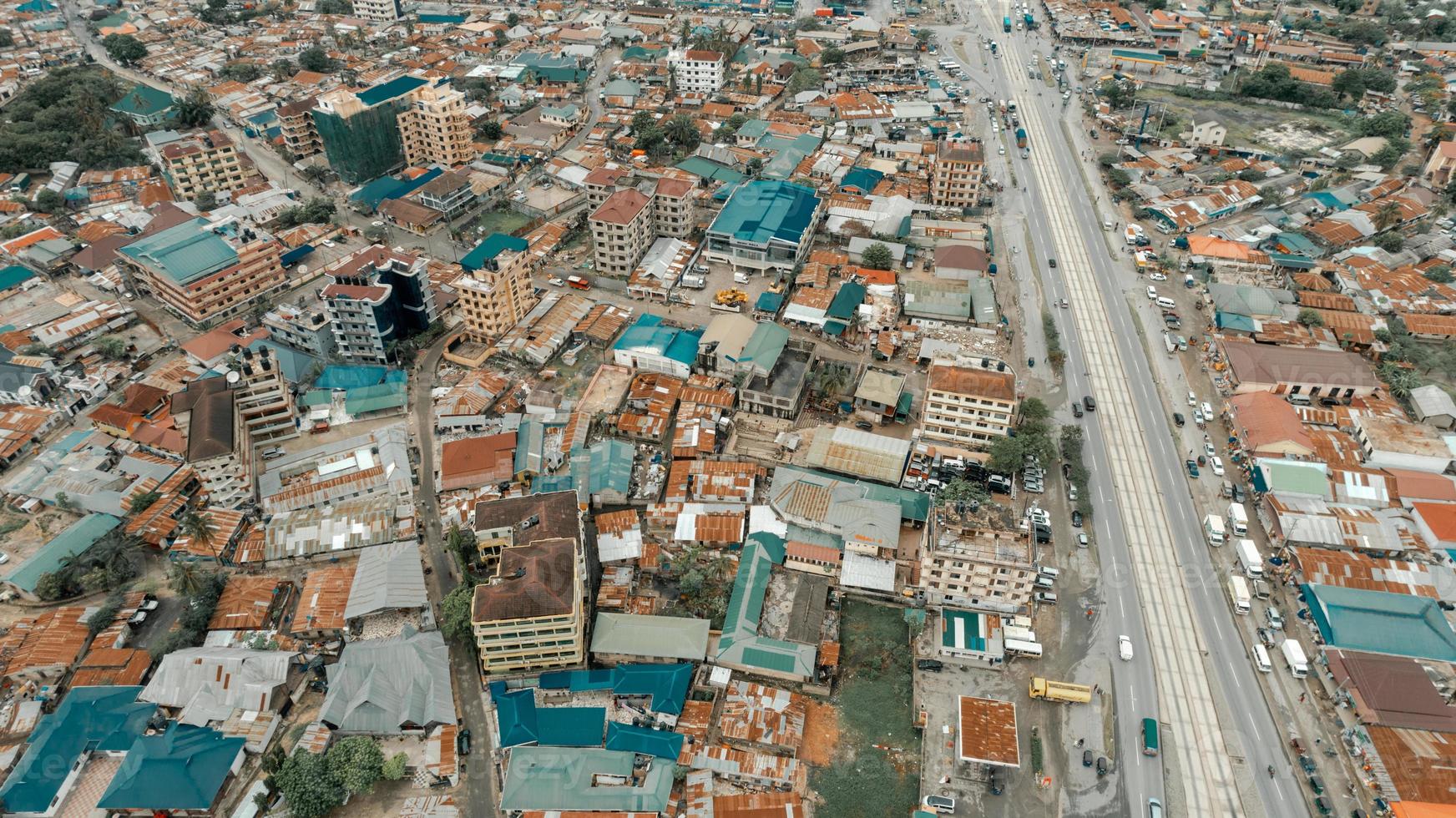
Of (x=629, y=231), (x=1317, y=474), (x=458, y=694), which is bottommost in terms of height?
(x=458, y=694)

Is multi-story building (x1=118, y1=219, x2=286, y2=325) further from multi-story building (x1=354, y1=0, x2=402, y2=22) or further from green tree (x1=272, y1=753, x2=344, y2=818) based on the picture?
multi-story building (x1=354, y1=0, x2=402, y2=22)

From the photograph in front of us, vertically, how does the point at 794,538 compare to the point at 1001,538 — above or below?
below

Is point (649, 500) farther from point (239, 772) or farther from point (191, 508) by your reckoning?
point (191, 508)

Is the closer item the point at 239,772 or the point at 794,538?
the point at 239,772

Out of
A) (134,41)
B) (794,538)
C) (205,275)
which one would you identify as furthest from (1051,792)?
(134,41)

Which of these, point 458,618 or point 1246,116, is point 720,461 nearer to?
point 458,618
